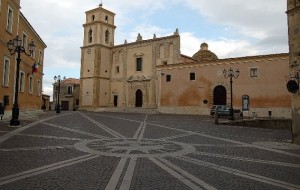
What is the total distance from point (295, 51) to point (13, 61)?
696 inches

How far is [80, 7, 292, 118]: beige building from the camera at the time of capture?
105 ft

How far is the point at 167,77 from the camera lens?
134ft

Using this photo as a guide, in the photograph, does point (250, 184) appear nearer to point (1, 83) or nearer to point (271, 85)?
point (1, 83)

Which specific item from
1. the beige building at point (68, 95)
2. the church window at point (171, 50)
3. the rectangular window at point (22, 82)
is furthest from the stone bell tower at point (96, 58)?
the rectangular window at point (22, 82)

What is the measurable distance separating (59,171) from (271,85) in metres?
30.5

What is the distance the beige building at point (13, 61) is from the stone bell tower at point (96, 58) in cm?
2229

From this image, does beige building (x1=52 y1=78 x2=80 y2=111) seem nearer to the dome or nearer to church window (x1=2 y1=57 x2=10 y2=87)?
the dome

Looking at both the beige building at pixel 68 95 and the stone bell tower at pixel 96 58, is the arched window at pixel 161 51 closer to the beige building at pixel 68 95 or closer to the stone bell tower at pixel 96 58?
the stone bell tower at pixel 96 58

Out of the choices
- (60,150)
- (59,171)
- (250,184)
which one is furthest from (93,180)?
(60,150)

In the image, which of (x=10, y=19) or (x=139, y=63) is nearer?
(x=10, y=19)

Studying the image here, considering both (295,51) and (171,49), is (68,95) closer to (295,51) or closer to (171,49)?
(171,49)

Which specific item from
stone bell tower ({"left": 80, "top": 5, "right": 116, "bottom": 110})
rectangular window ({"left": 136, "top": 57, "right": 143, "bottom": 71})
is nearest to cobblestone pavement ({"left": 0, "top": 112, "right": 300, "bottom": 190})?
rectangular window ({"left": 136, "top": 57, "right": 143, "bottom": 71})

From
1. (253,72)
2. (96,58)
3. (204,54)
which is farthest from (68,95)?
(253,72)

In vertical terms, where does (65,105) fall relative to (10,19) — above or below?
below
